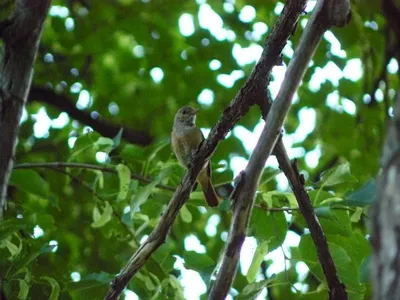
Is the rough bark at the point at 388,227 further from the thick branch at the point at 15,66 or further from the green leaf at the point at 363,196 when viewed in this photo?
the thick branch at the point at 15,66

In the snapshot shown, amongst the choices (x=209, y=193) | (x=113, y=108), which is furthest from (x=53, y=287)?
(x=113, y=108)

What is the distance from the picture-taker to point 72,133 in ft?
21.0

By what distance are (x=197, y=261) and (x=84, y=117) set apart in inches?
153

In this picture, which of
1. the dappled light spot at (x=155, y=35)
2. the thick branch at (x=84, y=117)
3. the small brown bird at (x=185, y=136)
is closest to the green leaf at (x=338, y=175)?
the small brown bird at (x=185, y=136)

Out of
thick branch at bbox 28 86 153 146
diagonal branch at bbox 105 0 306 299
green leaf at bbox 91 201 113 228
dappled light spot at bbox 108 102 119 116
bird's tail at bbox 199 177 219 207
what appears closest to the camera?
diagonal branch at bbox 105 0 306 299

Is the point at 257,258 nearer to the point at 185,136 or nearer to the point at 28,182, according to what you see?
the point at 28,182

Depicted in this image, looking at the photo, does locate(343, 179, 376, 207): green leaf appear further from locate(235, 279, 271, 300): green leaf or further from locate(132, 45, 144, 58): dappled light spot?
locate(132, 45, 144, 58): dappled light spot

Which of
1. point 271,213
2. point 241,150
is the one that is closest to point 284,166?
point 271,213

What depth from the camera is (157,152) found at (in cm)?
465

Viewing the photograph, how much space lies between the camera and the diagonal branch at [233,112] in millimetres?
2467

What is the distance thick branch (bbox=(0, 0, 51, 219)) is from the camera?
2.83 metres

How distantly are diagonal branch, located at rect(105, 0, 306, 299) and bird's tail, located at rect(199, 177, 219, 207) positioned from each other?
4.64ft

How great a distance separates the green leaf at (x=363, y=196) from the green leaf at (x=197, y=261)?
1.85ft

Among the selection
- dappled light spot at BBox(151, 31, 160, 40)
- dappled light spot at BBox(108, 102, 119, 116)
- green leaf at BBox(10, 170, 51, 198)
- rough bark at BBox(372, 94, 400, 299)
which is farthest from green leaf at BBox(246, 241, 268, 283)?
dappled light spot at BBox(108, 102, 119, 116)
